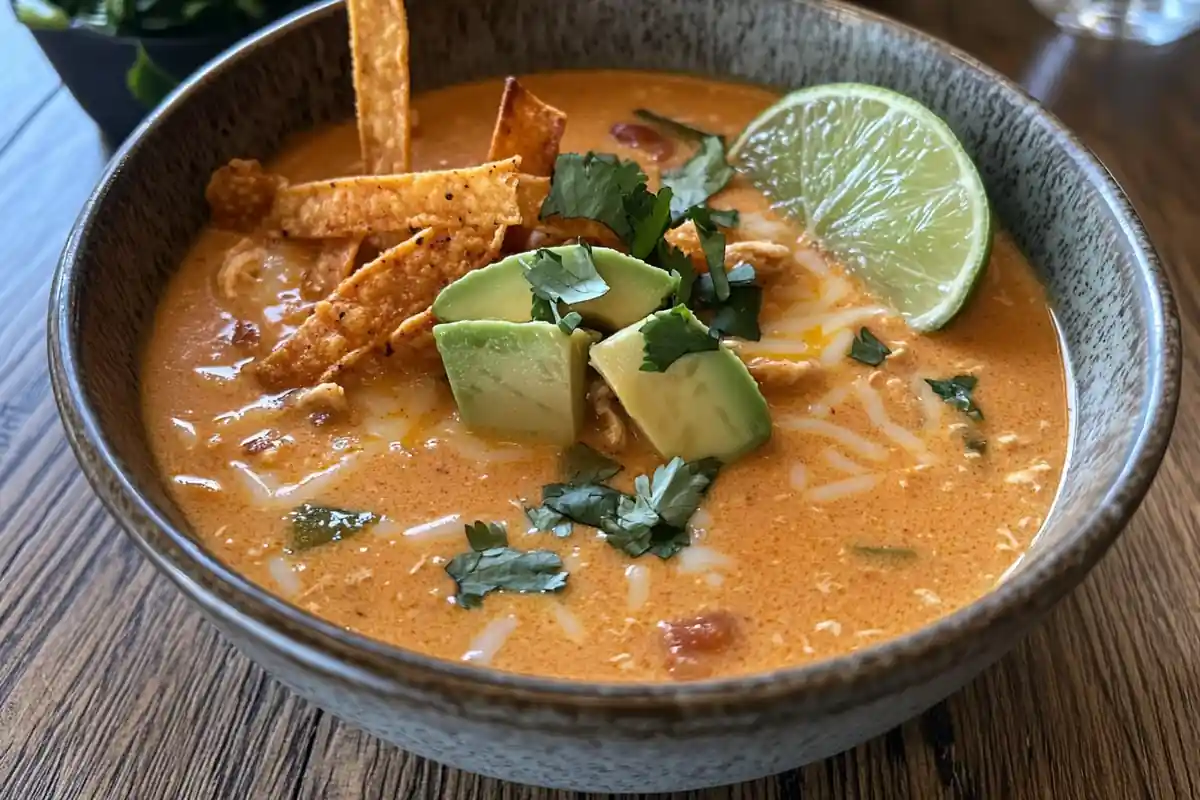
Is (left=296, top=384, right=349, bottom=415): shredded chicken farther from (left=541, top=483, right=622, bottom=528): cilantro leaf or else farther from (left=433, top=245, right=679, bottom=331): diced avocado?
(left=541, top=483, right=622, bottom=528): cilantro leaf

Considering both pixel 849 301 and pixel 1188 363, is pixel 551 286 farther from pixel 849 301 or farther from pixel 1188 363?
pixel 1188 363

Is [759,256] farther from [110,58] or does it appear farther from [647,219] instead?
[110,58]

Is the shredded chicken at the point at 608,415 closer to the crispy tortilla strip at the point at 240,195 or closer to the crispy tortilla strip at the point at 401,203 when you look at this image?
the crispy tortilla strip at the point at 401,203

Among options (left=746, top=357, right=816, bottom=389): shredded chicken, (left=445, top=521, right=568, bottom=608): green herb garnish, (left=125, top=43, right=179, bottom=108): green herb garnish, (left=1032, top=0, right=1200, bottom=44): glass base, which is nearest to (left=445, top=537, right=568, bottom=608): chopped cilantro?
(left=445, top=521, right=568, bottom=608): green herb garnish

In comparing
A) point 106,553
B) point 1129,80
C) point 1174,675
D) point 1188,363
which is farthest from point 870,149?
point 106,553

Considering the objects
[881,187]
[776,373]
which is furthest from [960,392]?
[881,187]

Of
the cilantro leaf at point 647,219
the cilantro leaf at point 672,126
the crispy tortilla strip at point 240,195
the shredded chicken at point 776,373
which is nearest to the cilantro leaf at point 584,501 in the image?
the shredded chicken at point 776,373
